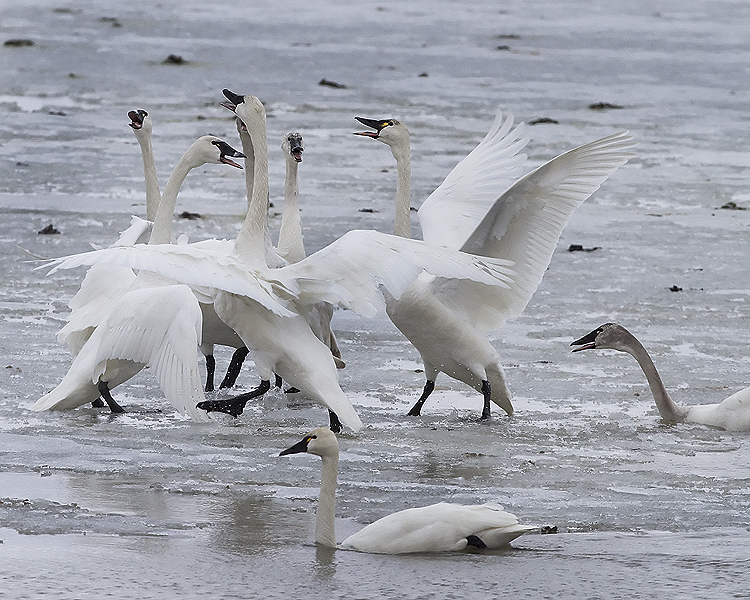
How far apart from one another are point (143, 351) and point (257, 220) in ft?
3.64

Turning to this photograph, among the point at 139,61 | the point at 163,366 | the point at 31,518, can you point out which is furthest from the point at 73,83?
the point at 31,518

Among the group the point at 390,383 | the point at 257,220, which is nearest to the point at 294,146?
the point at 257,220

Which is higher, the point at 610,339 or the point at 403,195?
the point at 403,195

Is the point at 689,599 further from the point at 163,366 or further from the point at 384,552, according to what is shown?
the point at 163,366

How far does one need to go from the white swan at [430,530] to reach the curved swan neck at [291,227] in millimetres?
3686

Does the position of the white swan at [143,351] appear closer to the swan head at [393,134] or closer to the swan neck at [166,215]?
the swan neck at [166,215]

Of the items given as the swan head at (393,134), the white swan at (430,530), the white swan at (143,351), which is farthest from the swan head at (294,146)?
the white swan at (430,530)

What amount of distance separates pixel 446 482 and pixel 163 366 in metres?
1.55

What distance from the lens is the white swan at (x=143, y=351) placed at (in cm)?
670

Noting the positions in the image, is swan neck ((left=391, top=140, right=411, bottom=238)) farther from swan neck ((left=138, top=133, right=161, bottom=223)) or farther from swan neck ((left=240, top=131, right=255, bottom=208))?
swan neck ((left=138, top=133, right=161, bottom=223))

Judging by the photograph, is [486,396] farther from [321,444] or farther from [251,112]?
[321,444]

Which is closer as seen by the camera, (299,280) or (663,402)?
(299,280)

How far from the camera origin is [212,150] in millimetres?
8719

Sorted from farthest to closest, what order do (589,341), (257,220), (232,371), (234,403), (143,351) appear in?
(232,371) → (589,341) → (257,220) → (234,403) → (143,351)
